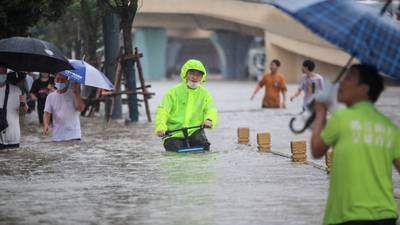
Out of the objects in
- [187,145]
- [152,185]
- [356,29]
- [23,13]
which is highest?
[23,13]

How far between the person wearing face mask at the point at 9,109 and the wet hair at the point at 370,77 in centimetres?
990

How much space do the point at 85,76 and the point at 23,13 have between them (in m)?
4.39

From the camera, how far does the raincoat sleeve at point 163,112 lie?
14211 millimetres

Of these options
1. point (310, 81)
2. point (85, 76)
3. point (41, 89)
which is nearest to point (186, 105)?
point (85, 76)

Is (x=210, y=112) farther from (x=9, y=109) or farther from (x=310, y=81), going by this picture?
(x=310, y=81)

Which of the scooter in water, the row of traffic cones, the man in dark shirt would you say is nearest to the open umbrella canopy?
the row of traffic cones

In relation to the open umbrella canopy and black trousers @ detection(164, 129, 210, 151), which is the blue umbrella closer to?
black trousers @ detection(164, 129, 210, 151)

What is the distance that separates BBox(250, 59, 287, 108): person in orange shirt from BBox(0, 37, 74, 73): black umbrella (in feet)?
36.7

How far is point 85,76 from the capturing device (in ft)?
54.4

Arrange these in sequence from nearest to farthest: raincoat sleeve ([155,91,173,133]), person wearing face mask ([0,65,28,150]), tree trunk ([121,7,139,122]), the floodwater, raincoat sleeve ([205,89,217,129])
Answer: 1. the floodwater
2. raincoat sleeve ([155,91,173,133])
3. raincoat sleeve ([205,89,217,129])
4. person wearing face mask ([0,65,28,150])
5. tree trunk ([121,7,139,122])

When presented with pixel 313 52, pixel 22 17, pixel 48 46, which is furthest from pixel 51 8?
pixel 313 52

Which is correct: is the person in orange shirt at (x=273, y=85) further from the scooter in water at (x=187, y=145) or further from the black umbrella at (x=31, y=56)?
the scooter in water at (x=187, y=145)

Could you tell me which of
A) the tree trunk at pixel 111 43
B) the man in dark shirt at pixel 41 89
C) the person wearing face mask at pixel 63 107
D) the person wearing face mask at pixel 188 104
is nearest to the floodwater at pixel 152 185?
the person wearing face mask at pixel 63 107

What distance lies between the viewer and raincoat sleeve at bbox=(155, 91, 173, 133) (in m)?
14.2
